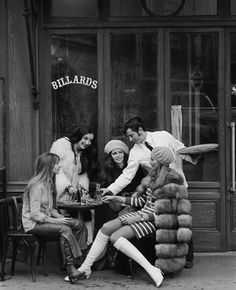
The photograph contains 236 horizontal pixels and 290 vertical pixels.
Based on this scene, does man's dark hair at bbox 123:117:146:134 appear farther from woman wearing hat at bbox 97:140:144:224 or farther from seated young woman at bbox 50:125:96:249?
seated young woman at bbox 50:125:96:249

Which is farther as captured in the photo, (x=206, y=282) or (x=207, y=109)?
(x=207, y=109)

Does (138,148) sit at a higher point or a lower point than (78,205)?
higher

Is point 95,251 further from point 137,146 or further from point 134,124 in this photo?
point 134,124

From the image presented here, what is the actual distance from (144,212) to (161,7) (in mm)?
2689

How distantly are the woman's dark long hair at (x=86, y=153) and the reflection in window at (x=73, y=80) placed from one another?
468mm

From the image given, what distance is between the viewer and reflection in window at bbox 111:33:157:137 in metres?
9.05

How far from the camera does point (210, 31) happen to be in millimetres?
8961

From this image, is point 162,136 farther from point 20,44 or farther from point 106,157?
point 20,44

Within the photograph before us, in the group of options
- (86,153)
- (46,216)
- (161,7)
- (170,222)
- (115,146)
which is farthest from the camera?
(161,7)

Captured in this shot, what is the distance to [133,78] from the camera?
29.9 ft

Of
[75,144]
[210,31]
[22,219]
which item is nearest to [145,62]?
[210,31]

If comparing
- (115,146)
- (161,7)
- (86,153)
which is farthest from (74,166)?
(161,7)

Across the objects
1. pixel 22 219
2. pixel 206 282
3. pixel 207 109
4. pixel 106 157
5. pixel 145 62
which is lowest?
pixel 206 282

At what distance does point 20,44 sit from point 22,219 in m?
2.27
